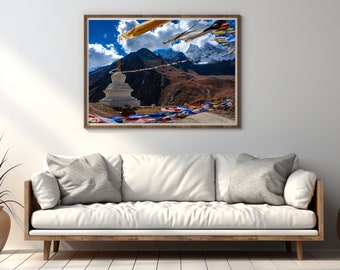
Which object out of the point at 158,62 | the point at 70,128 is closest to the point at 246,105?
the point at 158,62

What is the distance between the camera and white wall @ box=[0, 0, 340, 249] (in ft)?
18.8

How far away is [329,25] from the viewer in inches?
226

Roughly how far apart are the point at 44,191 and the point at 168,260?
1109 mm

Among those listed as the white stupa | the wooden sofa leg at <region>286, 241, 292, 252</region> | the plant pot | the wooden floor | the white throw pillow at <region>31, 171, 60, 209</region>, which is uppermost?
the white stupa

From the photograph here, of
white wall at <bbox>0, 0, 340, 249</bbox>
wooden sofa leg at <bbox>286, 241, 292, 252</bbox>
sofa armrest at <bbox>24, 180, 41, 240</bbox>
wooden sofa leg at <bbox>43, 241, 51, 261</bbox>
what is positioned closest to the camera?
sofa armrest at <bbox>24, 180, 41, 240</bbox>

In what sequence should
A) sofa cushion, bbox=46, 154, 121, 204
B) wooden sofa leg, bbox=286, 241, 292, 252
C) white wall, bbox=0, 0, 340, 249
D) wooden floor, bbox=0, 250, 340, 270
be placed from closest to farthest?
wooden floor, bbox=0, 250, 340, 270
sofa cushion, bbox=46, 154, 121, 204
wooden sofa leg, bbox=286, 241, 292, 252
white wall, bbox=0, 0, 340, 249

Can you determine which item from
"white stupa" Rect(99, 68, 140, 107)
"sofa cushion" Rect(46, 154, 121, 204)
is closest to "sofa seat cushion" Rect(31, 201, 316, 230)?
"sofa cushion" Rect(46, 154, 121, 204)

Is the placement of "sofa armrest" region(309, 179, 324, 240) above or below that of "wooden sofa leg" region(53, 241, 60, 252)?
above

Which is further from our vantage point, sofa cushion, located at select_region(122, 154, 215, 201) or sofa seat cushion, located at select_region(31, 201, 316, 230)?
sofa cushion, located at select_region(122, 154, 215, 201)

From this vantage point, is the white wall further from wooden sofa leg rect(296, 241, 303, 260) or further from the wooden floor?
wooden sofa leg rect(296, 241, 303, 260)

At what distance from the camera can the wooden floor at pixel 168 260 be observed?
4727mm

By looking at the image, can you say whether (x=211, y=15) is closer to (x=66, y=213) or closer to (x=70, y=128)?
(x=70, y=128)

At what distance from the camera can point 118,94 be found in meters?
5.78

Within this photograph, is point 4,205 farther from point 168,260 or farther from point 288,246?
point 288,246
